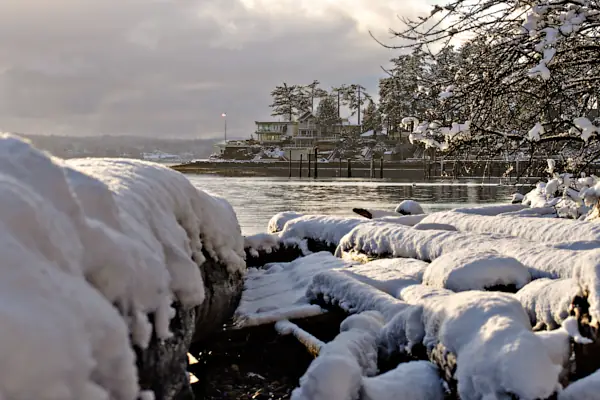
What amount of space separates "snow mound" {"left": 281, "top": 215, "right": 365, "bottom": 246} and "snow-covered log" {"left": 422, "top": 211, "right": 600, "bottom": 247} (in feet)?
6.38

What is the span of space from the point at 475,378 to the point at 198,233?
8.39ft

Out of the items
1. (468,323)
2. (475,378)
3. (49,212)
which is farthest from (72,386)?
(468,323)

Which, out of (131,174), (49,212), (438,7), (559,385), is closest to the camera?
(49,212)

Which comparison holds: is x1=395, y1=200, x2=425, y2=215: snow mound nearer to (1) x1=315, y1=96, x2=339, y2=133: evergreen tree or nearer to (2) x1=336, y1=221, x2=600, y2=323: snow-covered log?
(2) x1=336, y1=221, x2=600, y2=323: snow-covered log

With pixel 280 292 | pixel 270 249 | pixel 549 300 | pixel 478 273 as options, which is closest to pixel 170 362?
pixel 549 300

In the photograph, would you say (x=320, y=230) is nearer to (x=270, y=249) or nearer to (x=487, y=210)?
(x=270, y=249)

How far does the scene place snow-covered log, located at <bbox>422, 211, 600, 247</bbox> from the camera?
31.4 feet

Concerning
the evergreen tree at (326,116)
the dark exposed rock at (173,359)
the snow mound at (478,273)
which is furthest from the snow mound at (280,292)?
the evergreen tree at (326,116)

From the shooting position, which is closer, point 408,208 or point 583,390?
point 583,390

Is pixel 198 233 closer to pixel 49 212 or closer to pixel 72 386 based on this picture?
pixel 49 212

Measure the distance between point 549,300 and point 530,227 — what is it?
5.67 meters

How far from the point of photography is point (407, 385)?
15.2 ft

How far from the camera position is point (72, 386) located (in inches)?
90.1

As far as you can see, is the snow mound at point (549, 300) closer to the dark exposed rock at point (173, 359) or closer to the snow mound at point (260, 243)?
the dark exposed rock at point (173, 359)
